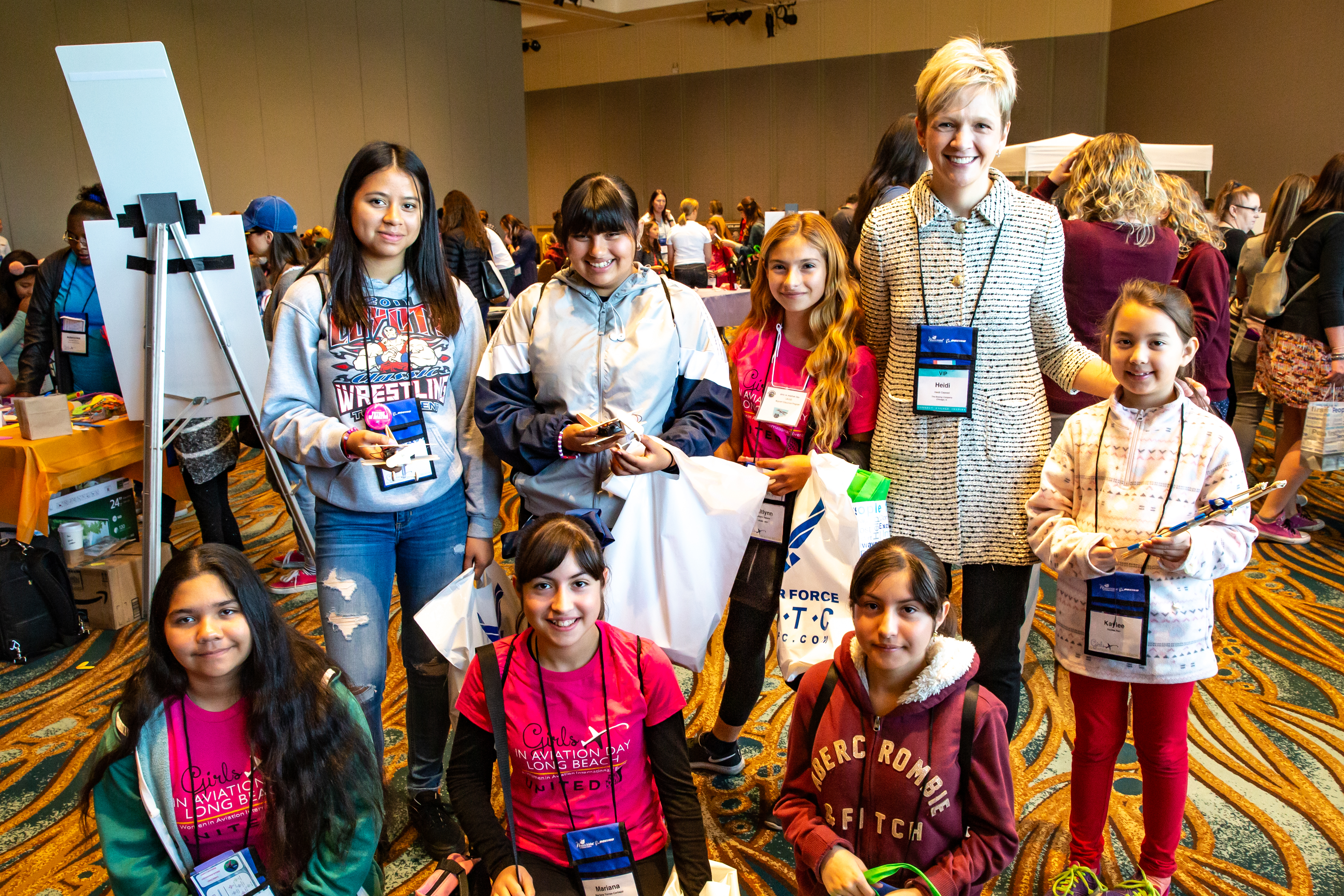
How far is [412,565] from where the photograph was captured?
6.95 feet

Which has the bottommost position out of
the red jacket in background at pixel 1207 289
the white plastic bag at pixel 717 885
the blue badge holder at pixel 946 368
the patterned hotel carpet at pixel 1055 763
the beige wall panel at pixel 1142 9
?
the patterned hotel carpet at pixel 1055 763

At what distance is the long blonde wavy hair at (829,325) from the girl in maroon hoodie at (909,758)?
0.52 meters

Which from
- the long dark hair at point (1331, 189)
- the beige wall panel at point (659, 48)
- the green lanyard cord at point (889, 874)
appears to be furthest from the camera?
the beige wall panel at point (659, 48)

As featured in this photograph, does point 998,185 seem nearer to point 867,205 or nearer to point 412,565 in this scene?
point 867,205

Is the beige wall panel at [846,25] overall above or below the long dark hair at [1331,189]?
above

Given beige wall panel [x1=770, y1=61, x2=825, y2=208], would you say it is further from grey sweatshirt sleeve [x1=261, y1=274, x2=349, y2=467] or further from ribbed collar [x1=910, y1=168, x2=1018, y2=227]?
grey sweatshirt sleeve [x1=261, y1=274, x2=349, y2=467]

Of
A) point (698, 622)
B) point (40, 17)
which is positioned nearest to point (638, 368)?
point (698, 622)

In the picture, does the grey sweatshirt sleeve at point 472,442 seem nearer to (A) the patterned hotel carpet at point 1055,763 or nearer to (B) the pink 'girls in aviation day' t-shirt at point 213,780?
(B) the pink 'girls in aviation day' t-shirt at point 213,780

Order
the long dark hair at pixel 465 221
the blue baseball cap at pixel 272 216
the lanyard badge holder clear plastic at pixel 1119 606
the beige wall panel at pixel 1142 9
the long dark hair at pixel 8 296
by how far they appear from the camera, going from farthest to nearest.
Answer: the beige wall panel at pixel 1142 9 → the long dark hair at pixel 465 221 → the long dark hair at pixel 8 296 → the blue baseball cap at pixel 272 216 → the lanyard badge holder clear plastic at pixel 1119 606

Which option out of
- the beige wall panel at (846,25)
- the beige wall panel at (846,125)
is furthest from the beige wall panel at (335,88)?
the beige wall panel at (846,125)

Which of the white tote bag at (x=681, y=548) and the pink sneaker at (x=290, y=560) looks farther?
the pink sneaker at (x=290, y=560)

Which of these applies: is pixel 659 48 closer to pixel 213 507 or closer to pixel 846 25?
pixel 846 25

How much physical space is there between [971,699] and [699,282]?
356 inches

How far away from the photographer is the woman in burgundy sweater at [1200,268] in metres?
2.97
